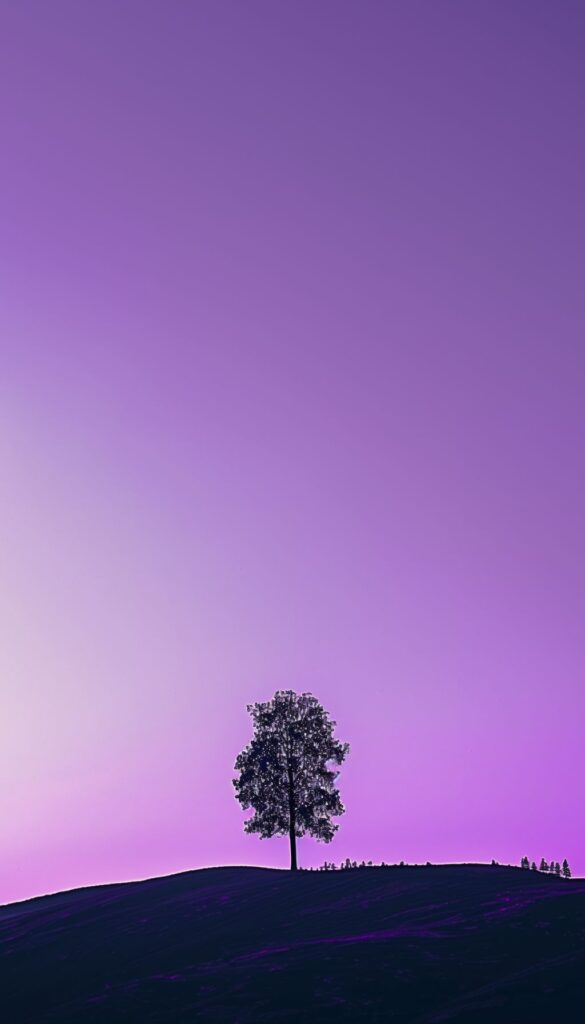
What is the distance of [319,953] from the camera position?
41156mm

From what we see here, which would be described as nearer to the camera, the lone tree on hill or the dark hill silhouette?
the dark hill silhouette

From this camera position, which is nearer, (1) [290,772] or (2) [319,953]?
(2) [319,953]

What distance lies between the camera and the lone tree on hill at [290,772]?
80.8 metres

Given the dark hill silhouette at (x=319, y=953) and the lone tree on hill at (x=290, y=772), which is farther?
the lone tree on hill at (x=290, y=772)

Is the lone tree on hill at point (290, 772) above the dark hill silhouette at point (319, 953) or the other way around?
above

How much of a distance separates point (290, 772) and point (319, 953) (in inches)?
1613

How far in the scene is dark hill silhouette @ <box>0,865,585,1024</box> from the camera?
109 feet

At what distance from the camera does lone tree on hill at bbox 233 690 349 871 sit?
80812mm

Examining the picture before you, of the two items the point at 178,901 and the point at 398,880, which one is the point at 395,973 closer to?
the point at 398,880

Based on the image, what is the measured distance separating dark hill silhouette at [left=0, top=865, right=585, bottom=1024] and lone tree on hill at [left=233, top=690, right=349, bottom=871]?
15.1 m

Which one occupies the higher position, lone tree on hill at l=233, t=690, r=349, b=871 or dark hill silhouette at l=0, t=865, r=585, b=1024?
lone tree on hill at l=233, t=690, r=349, b=871

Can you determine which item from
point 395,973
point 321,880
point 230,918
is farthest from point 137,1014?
point 321,880

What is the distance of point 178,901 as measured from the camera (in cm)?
6181

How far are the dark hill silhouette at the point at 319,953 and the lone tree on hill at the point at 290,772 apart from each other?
15074mm
